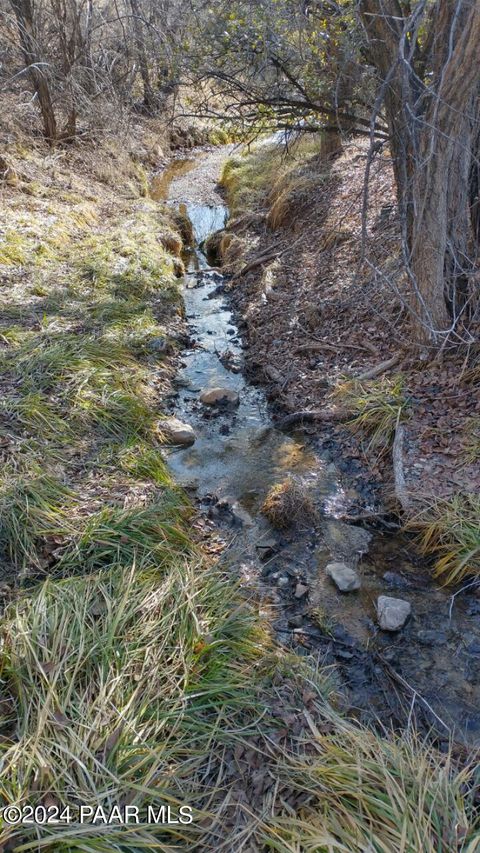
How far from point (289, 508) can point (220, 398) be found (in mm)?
1984

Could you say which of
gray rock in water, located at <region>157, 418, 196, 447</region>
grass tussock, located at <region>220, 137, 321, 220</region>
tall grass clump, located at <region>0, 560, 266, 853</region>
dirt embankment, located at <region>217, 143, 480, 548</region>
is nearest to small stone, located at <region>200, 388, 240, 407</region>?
dirt embankment, located at <region>217, 143, 480, 548</region>

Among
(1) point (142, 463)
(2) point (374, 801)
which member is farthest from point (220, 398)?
(2) point (374, 801)

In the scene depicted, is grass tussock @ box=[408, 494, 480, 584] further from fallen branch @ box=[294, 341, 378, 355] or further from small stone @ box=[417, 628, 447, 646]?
fallen branch @ box=[294, 341, 378, 355]

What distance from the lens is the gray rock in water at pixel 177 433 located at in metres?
5.18

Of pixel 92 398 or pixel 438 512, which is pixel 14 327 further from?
pixel 438 512

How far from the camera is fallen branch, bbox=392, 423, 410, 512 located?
161 inches

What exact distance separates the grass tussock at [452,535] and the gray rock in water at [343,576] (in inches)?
22.7

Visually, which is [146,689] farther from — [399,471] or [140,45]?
[140,45]

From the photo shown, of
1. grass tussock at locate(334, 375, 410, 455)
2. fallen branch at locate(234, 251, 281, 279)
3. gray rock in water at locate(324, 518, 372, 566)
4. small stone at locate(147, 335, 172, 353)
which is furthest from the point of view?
fallen branch at locate(234, 251, 281, 279)

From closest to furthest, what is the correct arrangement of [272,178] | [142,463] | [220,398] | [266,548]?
[266,548] < [142,463] < [220,398] < [272,178]

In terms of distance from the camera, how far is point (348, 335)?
6027mm

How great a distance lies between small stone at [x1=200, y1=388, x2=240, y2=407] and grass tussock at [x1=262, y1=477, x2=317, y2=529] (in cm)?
175

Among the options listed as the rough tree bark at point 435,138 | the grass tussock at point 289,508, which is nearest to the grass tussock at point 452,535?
the grass tussock at point 289,508

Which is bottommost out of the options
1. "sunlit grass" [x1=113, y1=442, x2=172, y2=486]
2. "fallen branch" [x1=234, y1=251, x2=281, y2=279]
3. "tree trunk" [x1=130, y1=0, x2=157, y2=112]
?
"sunlit grass" [x1=113, y1=442, x2=172, y2=486]
